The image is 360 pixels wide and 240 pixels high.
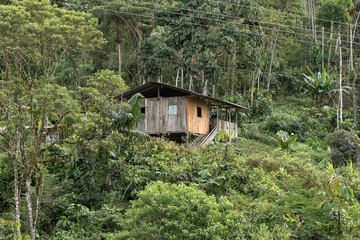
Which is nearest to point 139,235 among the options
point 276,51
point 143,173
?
point 143,173

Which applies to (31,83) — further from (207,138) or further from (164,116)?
(207,138)

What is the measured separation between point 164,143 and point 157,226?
7725 millimetres

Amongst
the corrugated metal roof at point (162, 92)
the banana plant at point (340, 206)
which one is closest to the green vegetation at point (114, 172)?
the banana plant at point (340, 206)

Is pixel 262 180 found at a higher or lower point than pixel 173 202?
lower

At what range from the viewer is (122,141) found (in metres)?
17.7

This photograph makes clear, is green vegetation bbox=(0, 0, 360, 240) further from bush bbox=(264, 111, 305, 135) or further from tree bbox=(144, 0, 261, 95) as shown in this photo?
tree bbox=(144, 0, 261, 95)

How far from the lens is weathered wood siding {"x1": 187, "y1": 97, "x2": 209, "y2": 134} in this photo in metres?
25.6

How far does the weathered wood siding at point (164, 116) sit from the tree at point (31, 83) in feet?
31.7

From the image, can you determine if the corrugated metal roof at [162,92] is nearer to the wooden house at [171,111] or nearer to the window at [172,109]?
the wooden house at [171,111]

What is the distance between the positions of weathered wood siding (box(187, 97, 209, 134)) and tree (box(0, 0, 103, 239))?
400 inches

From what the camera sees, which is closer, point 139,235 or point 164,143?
point 139,235

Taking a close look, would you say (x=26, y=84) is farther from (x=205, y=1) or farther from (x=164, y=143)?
(x=205, y=1)

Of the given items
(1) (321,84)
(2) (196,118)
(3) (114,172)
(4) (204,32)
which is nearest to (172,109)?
(2) (196,118)

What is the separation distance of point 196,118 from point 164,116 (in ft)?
5.87
